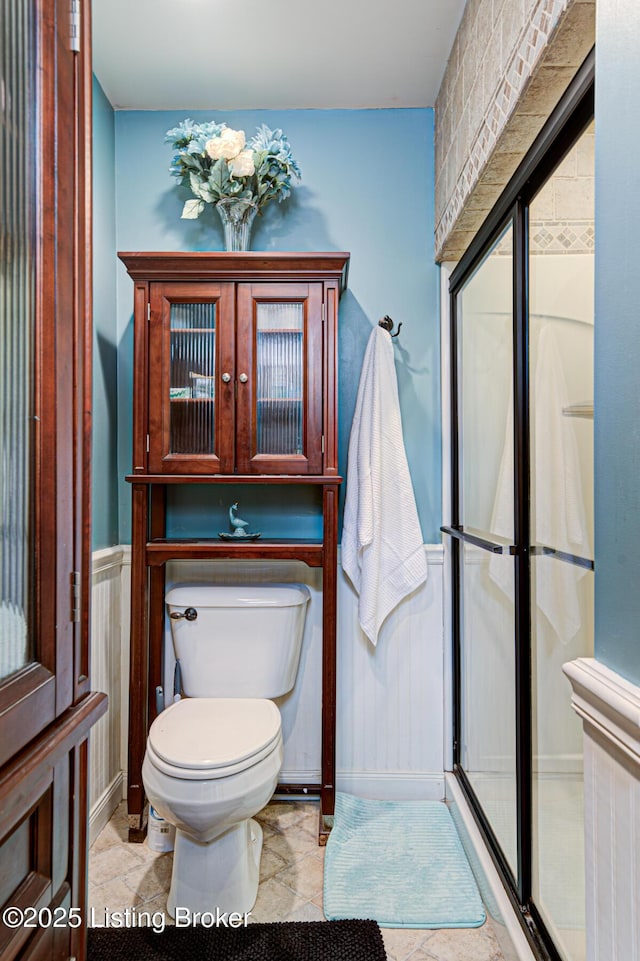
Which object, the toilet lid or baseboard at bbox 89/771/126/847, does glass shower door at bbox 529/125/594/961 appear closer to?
the toilet lid

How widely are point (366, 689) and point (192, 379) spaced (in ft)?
4.23

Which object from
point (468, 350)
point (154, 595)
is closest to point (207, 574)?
point (154, 595)

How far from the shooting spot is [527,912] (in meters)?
1.37

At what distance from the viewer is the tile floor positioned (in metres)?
1.52

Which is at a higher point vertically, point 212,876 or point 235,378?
point 235,378

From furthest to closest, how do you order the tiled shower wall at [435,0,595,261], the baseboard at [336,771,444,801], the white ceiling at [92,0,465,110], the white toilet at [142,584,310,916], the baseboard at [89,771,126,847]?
the baseboard at [336,771,444,801] < the baseboard at [89,771,126,847] < the white ceiling at [92,0,465,110] < the white toilet at [142,584,310,916] < the tiled shower wall at [435,0,595,261]

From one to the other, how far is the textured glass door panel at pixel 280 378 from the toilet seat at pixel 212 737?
2.72ft

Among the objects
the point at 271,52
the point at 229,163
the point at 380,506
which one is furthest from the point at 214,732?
the point at 271,52

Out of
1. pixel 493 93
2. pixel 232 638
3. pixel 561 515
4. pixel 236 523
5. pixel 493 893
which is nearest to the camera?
pixel 561 515

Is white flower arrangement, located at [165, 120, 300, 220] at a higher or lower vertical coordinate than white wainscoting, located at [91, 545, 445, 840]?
higher

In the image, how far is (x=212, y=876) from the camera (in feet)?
5.26

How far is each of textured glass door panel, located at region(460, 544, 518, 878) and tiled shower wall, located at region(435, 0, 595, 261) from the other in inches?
40.0

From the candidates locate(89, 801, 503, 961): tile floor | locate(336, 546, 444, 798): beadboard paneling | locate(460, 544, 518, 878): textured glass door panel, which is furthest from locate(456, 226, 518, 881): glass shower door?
locate(89, 801, 503, 961): tile floor

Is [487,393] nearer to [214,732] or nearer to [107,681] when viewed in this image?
[214,732]
